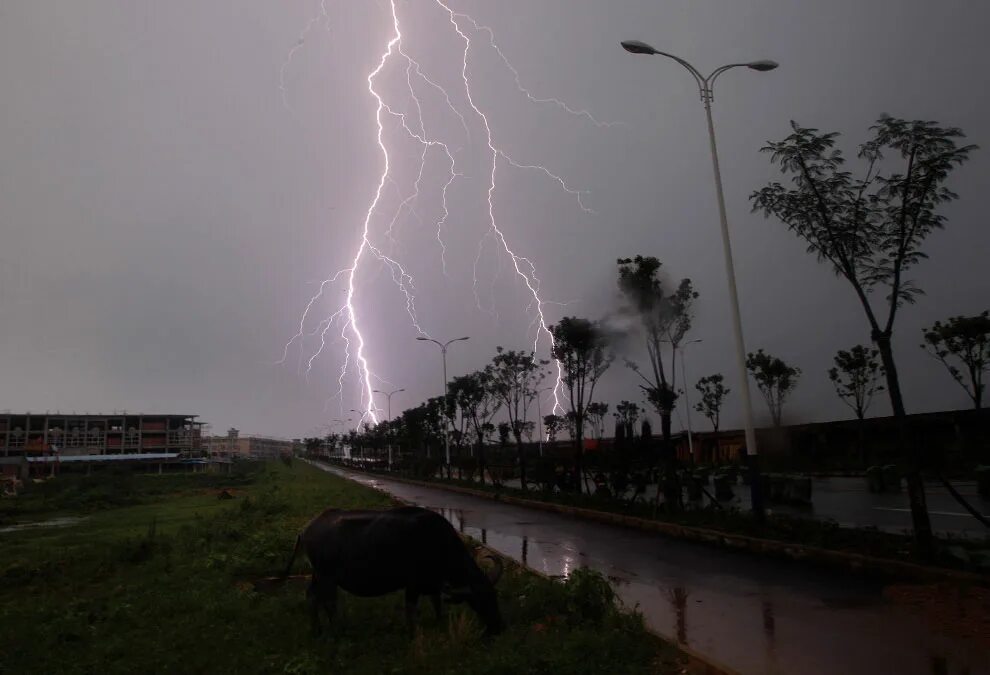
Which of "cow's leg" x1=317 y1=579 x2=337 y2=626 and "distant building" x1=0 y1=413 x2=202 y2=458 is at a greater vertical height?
"distant building" x1=0 y1=413 x2=202 y2=458

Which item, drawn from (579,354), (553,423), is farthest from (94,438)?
(579,354)

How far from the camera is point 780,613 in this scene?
7492 millimetres

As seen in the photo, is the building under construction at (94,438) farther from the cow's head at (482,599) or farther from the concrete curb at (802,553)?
the cow's head at (482,599)

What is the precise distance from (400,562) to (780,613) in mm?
4511

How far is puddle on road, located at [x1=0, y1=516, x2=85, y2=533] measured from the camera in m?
23.1

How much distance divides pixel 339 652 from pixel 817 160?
10678mm

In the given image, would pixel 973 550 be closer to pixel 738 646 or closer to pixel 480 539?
pixel 738 646

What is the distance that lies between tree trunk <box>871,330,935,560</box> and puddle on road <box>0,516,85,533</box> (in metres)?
26.2

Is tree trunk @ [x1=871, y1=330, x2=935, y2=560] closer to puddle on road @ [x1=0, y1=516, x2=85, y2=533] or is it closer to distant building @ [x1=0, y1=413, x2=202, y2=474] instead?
puddle on road @ [x1=0, y1=516, x2=85, y2=533]

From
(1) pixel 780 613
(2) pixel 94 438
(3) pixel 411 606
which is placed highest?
(2) pixel 94 438

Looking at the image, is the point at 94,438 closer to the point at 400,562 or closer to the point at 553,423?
the point at 553,423

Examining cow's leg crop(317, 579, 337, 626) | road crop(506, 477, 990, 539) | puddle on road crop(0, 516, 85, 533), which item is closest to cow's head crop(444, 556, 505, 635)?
cow's leg crop(317, 579, 337, 626)

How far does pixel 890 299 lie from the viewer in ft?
35.8

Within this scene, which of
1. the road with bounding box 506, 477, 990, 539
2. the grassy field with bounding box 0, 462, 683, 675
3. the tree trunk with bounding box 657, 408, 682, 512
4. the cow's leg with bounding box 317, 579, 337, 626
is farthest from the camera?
the tree trunk with bounding box 657, 408, 682, 512
